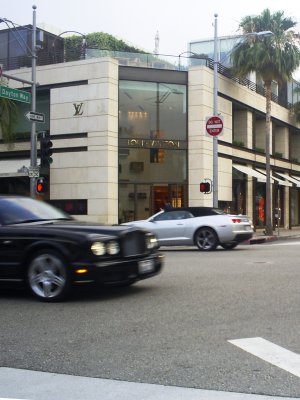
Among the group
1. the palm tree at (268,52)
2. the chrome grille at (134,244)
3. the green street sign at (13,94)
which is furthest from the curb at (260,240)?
the chrome grille at (134,244)

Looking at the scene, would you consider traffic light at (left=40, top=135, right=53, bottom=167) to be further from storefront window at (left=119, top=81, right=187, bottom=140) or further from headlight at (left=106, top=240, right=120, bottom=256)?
headlight at (left=106, top=240, right=120, bottom=256)

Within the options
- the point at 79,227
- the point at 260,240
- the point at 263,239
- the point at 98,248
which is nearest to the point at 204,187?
the point at 260,240

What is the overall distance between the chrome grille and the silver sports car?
856cm

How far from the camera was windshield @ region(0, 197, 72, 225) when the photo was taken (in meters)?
8.21

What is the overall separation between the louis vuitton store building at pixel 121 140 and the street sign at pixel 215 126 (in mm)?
3749

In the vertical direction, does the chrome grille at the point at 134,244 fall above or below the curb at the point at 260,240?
above

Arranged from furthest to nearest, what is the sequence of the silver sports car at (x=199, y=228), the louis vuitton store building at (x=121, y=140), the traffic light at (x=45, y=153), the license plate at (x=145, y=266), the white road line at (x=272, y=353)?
1. the louis vuitton store building at (x=121, y=140)
2. the traffic light at (x=45, y=153)
3. the silver sports car at (x=199, y=228)
4. the license plate at (x=145, y=266)
5. the white road line at (x=272, y=353)

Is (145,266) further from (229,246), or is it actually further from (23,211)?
(229,246)

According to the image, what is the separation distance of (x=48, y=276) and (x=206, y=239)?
9.91 meters

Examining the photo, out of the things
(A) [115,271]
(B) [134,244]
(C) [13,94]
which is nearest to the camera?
(A) [115,271]

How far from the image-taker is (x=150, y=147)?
26703 millimetres

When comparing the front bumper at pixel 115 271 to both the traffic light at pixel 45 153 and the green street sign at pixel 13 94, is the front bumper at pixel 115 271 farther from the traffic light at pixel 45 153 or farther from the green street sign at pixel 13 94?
the green street sign at pixel 13 94

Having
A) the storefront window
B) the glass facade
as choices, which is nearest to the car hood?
the glass facade

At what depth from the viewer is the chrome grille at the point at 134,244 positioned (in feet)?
25.2
